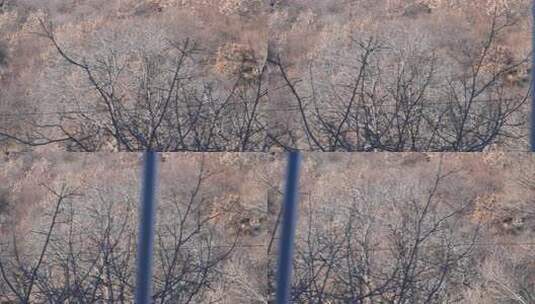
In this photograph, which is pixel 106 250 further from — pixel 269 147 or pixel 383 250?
pixel 383 250

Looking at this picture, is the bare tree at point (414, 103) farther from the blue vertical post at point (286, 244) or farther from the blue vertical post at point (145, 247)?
the blue vertical post at point (145, 247)

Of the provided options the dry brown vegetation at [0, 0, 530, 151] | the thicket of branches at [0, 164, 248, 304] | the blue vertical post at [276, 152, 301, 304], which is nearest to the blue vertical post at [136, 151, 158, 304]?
the thicket of branches at [0, 164, 248, 304]

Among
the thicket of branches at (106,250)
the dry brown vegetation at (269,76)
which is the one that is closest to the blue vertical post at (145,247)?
the thicket of branches at (106,250)

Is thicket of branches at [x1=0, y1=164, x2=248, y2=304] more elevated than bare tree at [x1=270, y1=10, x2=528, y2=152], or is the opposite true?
bare tree at [x1=270, y1=10, x2=528, y2=152]

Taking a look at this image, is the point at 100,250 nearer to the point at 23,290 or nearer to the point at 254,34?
the point at 23,290

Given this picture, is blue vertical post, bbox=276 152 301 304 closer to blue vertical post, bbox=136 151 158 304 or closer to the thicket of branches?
the thicket of branches

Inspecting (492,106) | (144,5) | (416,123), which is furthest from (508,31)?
(144,5)

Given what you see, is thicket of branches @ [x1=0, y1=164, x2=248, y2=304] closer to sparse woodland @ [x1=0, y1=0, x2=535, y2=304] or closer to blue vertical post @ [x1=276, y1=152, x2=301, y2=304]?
sparse woodland @ [x1=0, y1=0, x2=535, y2=304]
